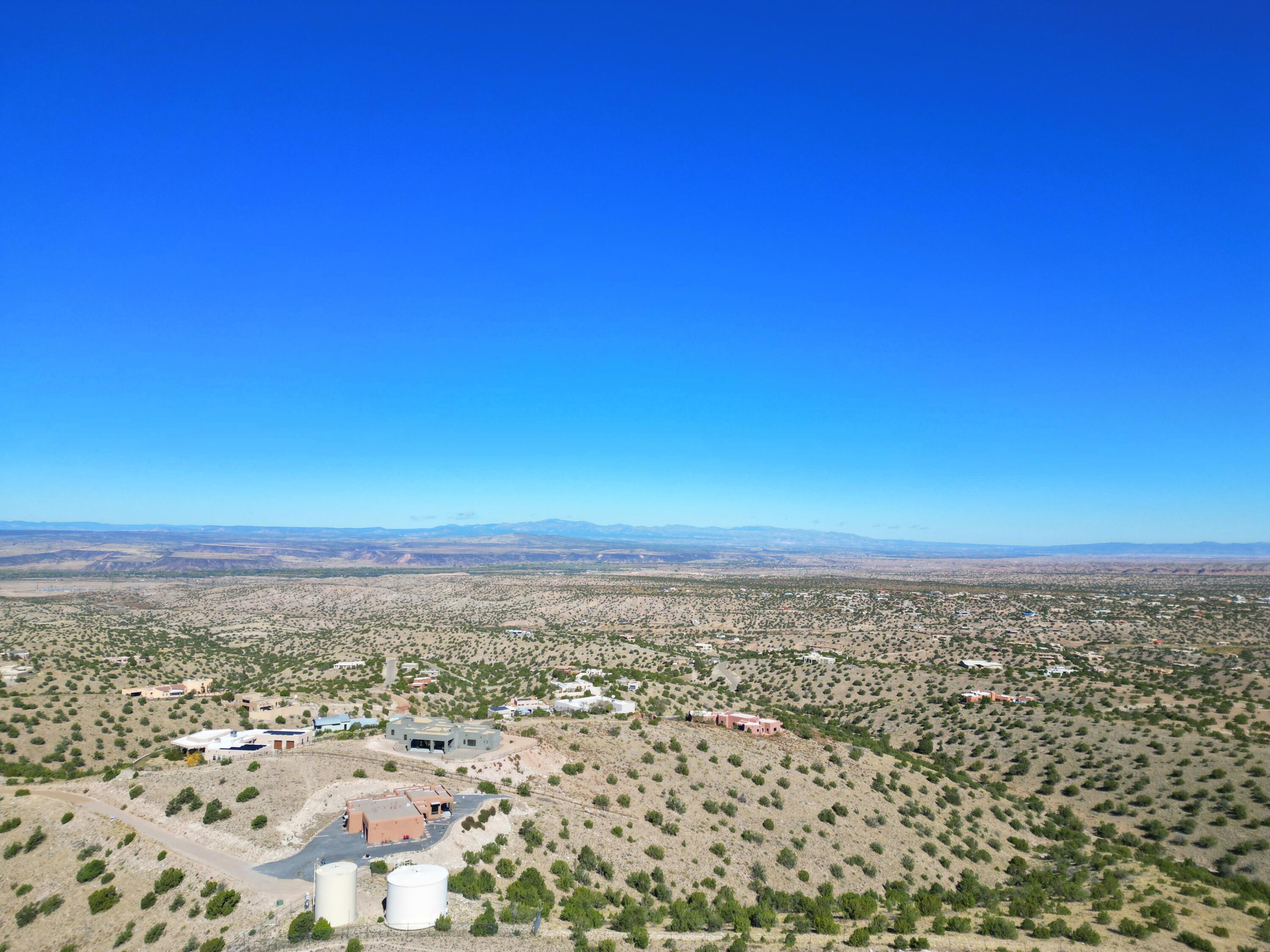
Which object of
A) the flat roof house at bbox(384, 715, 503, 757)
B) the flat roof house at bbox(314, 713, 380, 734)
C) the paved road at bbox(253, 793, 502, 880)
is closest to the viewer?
the paved road at bbox(253, 793, 502, 880)

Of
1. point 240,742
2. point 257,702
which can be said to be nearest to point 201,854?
point 240,742

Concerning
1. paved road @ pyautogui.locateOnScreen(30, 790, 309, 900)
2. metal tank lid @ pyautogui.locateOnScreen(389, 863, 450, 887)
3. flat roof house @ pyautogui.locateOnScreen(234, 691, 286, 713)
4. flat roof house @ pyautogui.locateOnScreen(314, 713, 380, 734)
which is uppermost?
metal tank lid @ pyautogui.locateOnScreen(389, 863, 450, 887)

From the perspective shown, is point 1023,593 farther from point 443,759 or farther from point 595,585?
point 443,759

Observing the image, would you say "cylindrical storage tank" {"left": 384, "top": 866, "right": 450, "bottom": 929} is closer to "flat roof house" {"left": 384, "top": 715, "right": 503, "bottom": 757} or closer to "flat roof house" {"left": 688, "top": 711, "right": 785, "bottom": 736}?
"flat roof house" {"left": 384, "top": 715, "right": 503, "bottom": 757}

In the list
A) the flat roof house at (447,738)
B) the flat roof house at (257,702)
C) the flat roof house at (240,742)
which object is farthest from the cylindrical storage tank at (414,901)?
the flat roof house at (257,702)

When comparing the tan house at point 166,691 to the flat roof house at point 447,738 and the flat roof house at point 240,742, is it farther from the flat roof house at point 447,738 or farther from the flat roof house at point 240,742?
the flat roof house at point 447,738

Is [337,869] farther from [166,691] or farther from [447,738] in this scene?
[166,691]

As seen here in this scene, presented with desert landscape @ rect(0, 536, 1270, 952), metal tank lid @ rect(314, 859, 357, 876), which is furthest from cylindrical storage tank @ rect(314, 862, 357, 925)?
desert landscape @ rect(0, 536, 1270, 952)

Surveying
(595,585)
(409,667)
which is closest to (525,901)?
(409,667)
